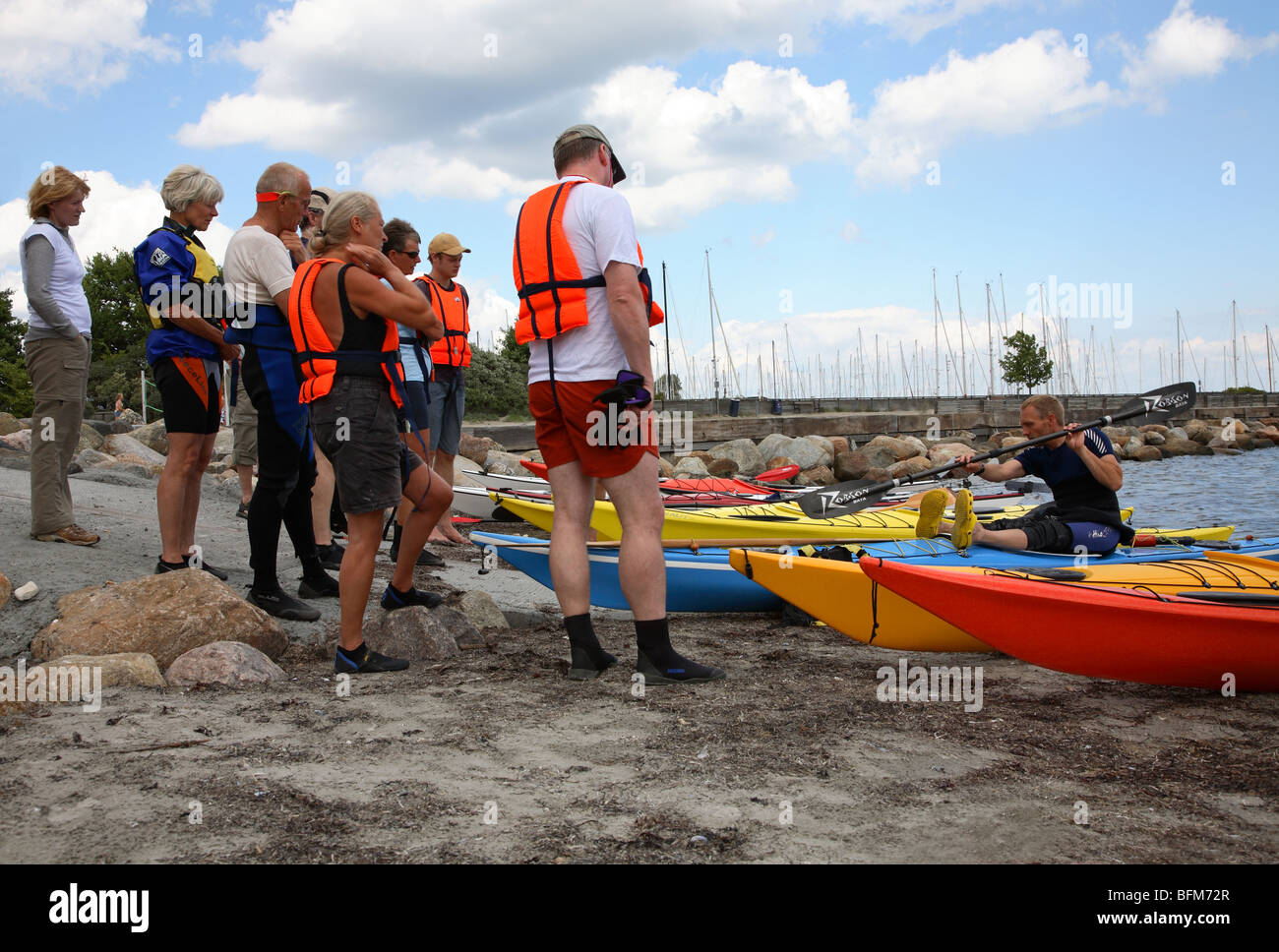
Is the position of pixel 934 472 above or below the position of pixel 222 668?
above

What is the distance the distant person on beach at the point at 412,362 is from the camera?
19.5 feet

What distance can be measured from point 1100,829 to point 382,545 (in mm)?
5800

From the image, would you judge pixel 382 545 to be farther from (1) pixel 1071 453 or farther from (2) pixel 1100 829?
(2) pixel 1100 829

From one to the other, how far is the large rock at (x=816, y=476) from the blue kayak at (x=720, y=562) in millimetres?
14382

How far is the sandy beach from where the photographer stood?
2084 millimetres

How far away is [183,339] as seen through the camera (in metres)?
4.34

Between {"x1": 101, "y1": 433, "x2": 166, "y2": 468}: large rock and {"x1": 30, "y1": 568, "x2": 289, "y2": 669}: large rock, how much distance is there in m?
9.78

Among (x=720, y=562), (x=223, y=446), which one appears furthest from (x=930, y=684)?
(x=223, y=446)

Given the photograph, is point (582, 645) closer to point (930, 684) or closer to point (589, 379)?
point (589, 379)

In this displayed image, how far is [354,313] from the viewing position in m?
3.57

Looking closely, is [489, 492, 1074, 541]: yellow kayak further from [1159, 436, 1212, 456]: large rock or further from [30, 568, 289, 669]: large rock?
[1159, 436, 1212, 456]: large rock

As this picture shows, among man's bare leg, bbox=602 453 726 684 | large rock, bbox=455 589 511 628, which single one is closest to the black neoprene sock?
man's bare leg, bbox=602 453 726 684
